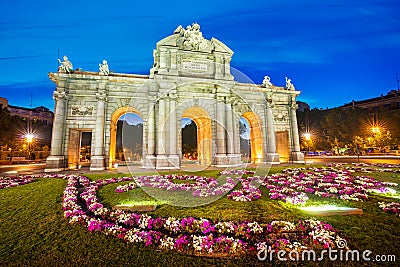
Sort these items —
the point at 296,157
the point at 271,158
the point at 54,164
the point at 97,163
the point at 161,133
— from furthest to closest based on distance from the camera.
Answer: the point at 296,157 → the point at 271,158 → the point at 161,133 → the point at 97,163 → the point at 54,164

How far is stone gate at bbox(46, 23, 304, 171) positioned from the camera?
2334 cm

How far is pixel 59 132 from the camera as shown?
900 inches

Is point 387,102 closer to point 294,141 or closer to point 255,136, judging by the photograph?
point 294,141

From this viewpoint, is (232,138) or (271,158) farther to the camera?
(271,158)

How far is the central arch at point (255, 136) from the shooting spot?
2924 cm

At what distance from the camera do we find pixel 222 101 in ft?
86.2

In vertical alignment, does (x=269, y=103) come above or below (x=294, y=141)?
above

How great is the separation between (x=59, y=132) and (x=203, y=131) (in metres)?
19.1

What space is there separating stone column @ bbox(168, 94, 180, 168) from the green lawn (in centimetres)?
1293

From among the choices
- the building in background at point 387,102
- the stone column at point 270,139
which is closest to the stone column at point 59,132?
the stone column at point 270,139

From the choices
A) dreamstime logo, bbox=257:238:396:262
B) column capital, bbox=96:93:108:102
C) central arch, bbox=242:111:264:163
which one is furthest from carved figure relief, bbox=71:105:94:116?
dreamstime logo, bbox=257:238:396:262

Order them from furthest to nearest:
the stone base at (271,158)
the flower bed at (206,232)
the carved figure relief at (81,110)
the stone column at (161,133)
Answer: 1. the stone base at (271,158)
2. the carved figure relief at (81,110)
3. the stone column at (161,133)
4. the flower bed at (206,232)

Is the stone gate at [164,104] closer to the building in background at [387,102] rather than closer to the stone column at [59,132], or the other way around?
the stone column at [59,132]

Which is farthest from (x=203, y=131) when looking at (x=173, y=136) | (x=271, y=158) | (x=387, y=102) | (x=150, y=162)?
(x=387, y=102)
